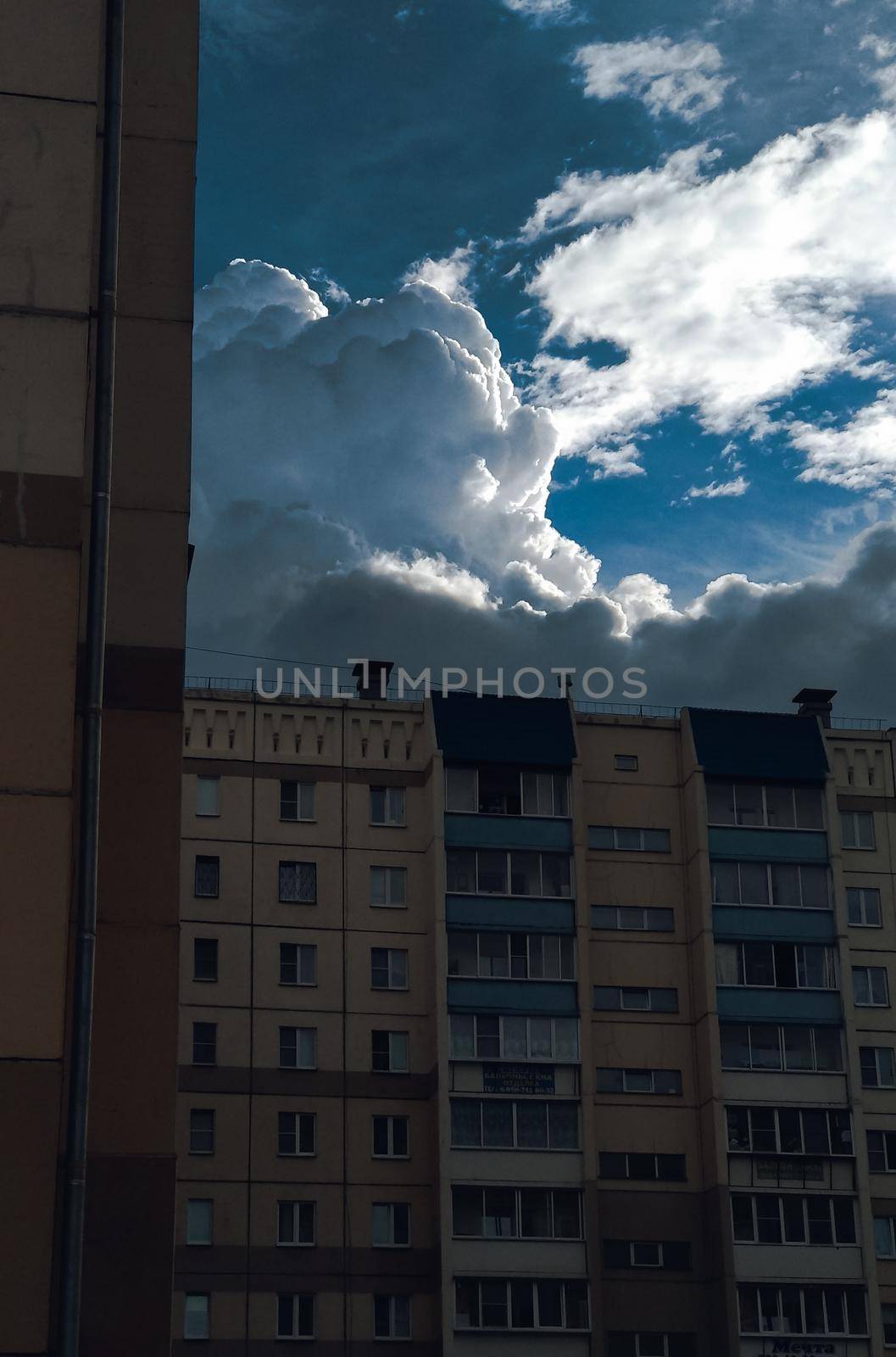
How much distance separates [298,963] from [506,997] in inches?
304

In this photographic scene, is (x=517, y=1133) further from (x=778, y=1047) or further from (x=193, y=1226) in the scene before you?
(x=193, y=1226)

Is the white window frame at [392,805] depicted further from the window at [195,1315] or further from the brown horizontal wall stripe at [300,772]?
Answer: the window at [195,1315]

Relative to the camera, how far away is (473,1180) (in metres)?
67.4

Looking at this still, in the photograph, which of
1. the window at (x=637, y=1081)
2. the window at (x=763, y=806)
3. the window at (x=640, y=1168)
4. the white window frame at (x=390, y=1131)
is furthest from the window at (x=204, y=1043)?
the window at (x=763, y=806)

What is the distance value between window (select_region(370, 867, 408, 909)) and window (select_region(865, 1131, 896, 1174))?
64.2 ft

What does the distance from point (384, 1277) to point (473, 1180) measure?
14.9 ft

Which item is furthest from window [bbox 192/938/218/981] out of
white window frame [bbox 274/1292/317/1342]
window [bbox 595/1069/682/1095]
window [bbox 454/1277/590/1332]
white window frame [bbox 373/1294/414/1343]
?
window [bbox 595/1069/682/1095]

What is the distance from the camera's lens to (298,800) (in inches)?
2847

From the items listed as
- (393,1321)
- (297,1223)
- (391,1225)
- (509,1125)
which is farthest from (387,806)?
(393,1321)

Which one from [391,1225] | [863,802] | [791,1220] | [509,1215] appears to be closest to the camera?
[509,1215]

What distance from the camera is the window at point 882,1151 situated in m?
71.5

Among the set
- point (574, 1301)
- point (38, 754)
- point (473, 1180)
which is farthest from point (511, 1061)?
point (38, 754)

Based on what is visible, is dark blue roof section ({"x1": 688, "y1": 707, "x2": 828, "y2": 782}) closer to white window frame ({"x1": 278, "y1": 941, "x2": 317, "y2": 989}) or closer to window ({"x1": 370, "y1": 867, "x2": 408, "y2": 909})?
window ({"x1": 370, "y1": 867, "x2": 408, "y2": 909})

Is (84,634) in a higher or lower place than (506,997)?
lower
